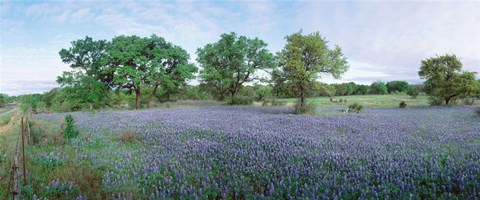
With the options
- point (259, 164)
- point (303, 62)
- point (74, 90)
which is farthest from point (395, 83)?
point (259, 164)

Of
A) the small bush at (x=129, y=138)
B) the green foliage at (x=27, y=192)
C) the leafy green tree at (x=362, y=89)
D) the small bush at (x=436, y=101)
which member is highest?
the leafy green tree at (x=362, y=89)

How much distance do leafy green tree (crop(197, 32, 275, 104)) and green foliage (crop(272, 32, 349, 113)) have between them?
43.3ft

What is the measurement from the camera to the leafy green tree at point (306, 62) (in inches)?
721

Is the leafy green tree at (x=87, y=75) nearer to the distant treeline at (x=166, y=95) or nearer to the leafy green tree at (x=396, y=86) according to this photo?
the distant treeline at (x=166, y=95)

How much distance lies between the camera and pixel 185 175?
14.7 ft

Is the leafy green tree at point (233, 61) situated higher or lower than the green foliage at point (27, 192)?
higher

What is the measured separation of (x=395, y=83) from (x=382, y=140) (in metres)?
73.6

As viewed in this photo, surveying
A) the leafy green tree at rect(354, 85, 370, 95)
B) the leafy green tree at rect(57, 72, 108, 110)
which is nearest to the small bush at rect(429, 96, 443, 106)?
the leafy green tree at rect(57, 72, 108, 110)

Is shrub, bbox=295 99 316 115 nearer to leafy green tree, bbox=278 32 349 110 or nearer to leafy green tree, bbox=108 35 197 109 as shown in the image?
leafy green tree, bbox=278 32 349 110

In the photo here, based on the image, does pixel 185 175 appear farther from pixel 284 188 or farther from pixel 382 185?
pixel 382 185

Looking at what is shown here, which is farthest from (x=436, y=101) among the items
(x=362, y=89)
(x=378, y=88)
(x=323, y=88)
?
(x=362, y=89)

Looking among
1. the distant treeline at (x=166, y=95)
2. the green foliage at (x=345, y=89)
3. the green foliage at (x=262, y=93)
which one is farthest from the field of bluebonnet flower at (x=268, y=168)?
the green foliage at (x=345, y=89)

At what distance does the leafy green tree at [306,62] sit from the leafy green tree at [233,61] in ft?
43.7

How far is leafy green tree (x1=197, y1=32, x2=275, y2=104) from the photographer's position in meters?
33.2
